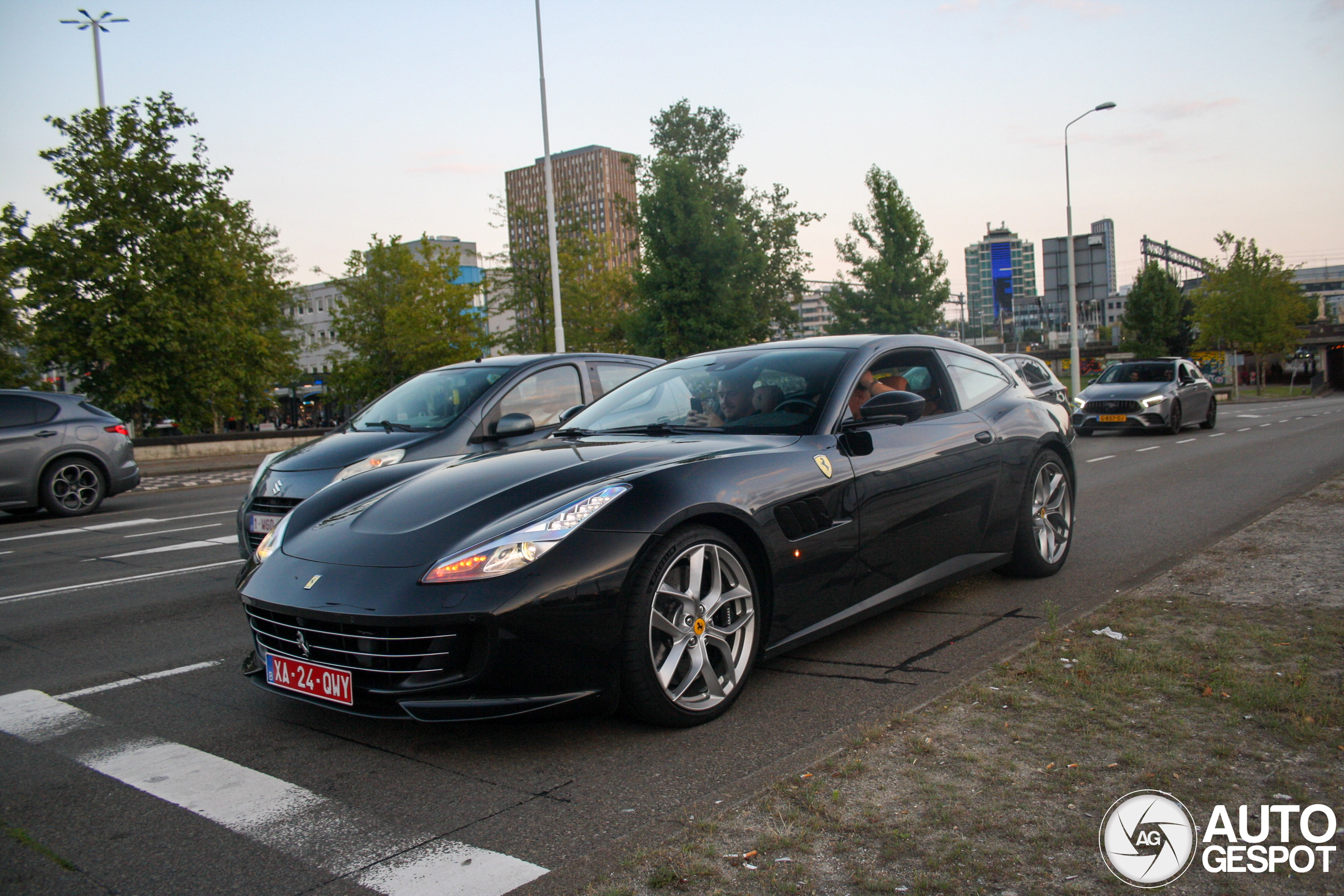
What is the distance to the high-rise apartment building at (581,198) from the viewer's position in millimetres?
40812

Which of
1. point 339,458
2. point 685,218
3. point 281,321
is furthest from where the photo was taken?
point 281,321

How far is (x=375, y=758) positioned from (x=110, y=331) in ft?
72.7

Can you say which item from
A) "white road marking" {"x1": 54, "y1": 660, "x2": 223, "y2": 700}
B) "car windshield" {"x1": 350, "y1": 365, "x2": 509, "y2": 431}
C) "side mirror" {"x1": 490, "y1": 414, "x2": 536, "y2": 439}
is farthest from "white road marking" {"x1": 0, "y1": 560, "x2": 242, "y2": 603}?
"side mirror" {"x1": 490, "y1": 414, "x2": 536, "y2": 439}

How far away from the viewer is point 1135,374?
70.8 feet

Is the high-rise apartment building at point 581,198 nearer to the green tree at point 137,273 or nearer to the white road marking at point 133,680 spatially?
the green tree at point 137,273

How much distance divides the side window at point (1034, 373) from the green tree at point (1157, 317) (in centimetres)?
6101

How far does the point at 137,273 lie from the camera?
882 inches

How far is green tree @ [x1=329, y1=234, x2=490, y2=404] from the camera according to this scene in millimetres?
43094

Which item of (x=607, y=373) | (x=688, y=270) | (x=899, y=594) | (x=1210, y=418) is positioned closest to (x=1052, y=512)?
(x=899, y=594)

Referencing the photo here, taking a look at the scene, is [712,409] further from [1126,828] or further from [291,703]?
[1126,828]

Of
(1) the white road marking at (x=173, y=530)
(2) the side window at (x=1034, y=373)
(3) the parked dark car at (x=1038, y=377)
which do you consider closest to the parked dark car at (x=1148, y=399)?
(3) the parked dark car at (x=1038, y=377)

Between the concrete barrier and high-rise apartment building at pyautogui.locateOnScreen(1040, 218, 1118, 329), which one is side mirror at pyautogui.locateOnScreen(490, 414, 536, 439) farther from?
high-rise apartment building at pyautogui.locateOnScreen(1040, 218, 1118, 329)

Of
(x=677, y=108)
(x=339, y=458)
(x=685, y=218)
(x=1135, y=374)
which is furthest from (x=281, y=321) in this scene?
(x=339, y=458)

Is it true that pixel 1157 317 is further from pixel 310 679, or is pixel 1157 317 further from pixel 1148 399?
pixel 310 679
